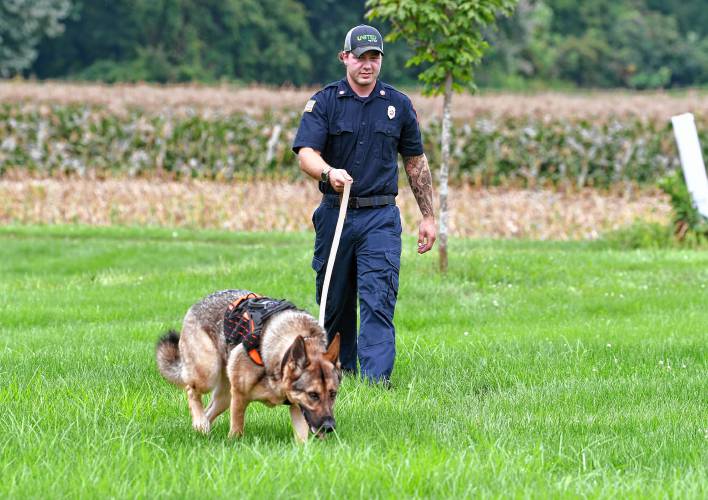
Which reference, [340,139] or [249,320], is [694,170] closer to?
[340,139]

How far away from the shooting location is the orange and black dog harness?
613cm

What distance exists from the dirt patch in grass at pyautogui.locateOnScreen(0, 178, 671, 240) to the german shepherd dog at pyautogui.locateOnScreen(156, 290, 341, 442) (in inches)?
517

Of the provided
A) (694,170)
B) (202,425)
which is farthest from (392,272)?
(694,170)

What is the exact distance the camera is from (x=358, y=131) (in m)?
7.89

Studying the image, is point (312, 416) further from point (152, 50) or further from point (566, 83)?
point (566, 83)

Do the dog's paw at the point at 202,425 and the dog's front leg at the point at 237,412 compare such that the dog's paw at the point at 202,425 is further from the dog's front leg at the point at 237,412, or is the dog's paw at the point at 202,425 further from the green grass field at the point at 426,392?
the dog's front leg at the point at 237,412

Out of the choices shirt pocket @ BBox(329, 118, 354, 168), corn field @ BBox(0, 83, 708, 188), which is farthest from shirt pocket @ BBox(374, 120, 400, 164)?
corn field @ BBox(0, 83, 708, 188)

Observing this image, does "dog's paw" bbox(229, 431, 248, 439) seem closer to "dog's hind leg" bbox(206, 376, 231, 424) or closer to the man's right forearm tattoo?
"dog's hind leg" bbox(206, 376, 231, 424)

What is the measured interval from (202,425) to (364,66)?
2689 mm

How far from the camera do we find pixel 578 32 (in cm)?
7750

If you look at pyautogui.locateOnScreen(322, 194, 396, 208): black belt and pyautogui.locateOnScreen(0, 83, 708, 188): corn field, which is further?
pyautogui.locateOnScreen(0, 83, 708, 188): corn field

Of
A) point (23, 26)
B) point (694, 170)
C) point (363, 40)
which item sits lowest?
point (694, 170)

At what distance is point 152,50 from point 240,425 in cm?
5350

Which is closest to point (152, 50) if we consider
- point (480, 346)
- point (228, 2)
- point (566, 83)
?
point (228, 2)
